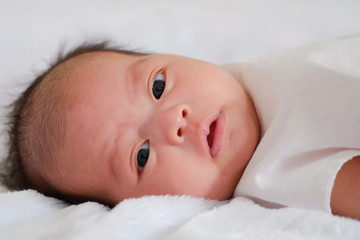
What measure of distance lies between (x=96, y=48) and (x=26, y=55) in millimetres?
479

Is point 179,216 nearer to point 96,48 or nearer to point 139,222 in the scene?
point 139,222

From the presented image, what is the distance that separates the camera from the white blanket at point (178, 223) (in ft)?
2.59

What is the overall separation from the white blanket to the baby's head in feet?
0.29

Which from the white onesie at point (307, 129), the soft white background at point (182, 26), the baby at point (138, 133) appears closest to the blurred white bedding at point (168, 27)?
the soft white background at point (182, 26)

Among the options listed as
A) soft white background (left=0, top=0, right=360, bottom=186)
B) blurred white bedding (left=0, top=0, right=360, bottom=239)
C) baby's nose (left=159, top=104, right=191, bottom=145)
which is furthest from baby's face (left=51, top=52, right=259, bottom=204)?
soft white background (left=0, top=0, right=360, bottom=186)

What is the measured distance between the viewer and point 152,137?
104cm

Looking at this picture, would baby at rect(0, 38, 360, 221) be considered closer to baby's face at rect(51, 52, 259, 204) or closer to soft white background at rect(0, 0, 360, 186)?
baby's face at rect(51, 52, 259, 204)

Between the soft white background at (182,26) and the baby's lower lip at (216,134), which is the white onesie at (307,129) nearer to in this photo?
the baby's lower lip at (216,134)

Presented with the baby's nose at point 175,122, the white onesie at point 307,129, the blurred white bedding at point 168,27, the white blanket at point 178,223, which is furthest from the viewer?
the blurred white bedding at point 168,27

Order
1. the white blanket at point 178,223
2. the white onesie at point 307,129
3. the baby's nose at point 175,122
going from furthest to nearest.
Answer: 1. the baby's nose at point 175,122
2. the white onesie at point 307,129
3. the white blanket at point 178,223

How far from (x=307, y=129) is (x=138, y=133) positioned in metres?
0.38

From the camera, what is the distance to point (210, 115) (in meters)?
1.05

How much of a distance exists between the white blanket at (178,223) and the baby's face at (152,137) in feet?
0.28

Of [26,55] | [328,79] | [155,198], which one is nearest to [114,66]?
[155,198]
